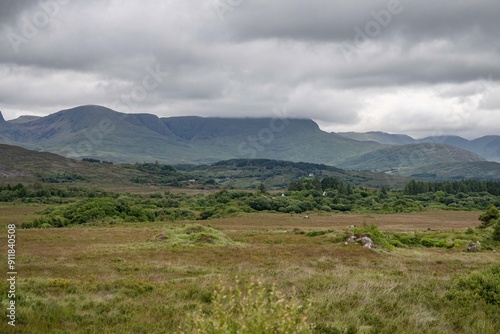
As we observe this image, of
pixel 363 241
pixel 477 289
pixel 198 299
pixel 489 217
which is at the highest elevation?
pixel 477 289

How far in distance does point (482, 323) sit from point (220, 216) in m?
85.4

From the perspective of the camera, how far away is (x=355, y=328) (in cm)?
996

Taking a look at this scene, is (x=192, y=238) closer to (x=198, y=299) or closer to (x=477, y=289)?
(x=198, y=299)

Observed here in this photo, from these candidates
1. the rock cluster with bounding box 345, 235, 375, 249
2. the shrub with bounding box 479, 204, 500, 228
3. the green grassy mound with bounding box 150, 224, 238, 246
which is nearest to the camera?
the rock cluster with bounding box 345, 235, 375, 249

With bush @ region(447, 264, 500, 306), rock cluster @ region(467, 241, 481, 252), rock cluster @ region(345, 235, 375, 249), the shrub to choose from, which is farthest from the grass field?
the shrub

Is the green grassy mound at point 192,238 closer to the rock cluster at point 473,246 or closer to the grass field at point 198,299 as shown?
the grass field at point 198,299

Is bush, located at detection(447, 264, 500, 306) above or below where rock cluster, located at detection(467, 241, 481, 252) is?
above

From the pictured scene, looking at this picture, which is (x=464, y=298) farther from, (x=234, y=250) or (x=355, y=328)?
(x=234, y=250)

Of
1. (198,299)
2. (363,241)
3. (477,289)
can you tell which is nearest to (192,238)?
(363,241)

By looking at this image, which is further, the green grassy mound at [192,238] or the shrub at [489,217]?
the shrub at [489,217]

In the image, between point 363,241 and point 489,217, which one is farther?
point 489,217

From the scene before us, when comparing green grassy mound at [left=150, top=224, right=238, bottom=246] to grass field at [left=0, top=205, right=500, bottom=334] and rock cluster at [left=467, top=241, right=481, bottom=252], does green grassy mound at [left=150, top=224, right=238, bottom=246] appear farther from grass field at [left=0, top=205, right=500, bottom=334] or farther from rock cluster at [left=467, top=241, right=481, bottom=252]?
rock cluster at [left=467, top=241, right=481, bottom=252]

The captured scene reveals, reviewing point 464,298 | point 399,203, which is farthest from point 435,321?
point 399,203

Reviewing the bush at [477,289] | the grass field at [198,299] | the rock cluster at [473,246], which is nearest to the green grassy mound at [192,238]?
the grass field at [198,299]
